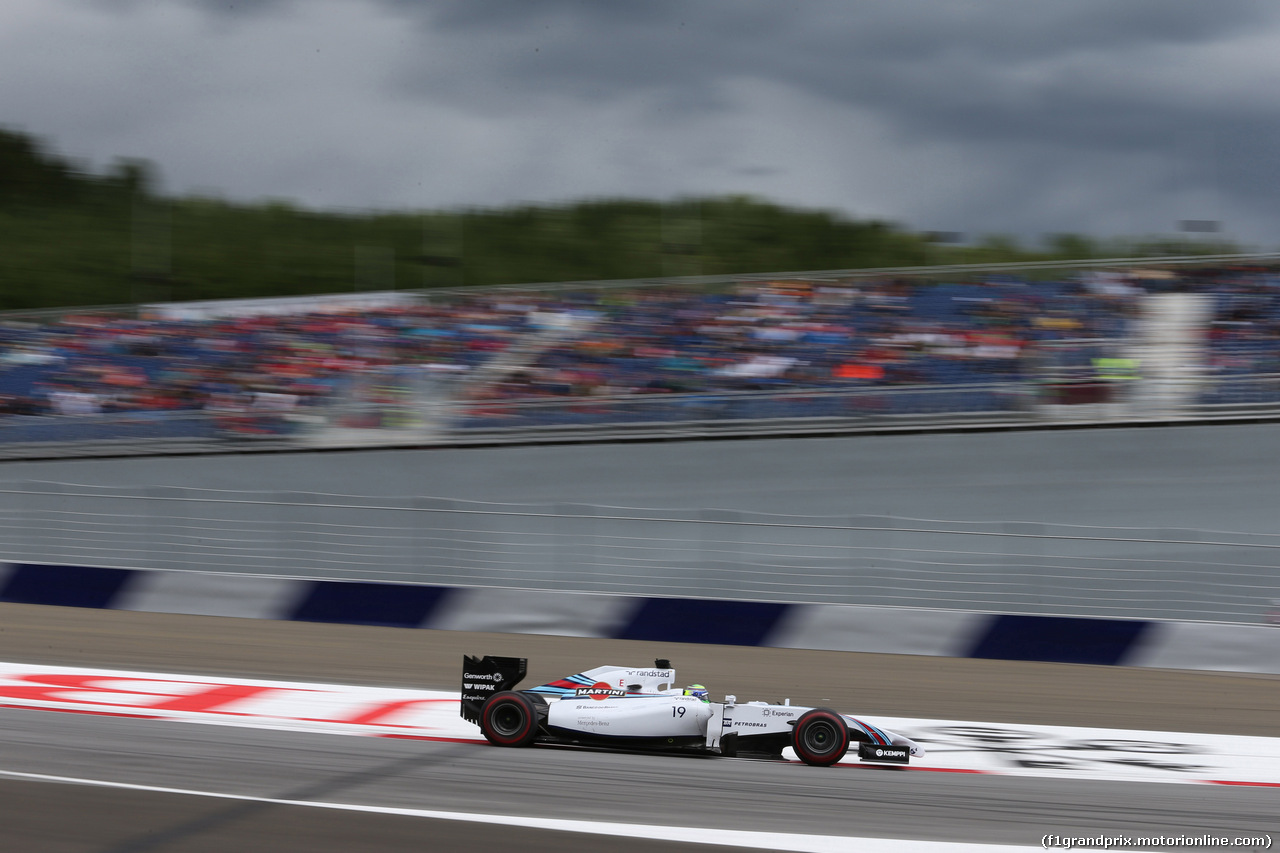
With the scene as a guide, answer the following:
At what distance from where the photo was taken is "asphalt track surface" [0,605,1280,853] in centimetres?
397

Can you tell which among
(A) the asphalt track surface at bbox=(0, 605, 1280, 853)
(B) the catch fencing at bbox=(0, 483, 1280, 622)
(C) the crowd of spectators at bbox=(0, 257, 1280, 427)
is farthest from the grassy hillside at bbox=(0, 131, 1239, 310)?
(A) the asphalt track surface at bbox=(0, 605, 1280, 853)

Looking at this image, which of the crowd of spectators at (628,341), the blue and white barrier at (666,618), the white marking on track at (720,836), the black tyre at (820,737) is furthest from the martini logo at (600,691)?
the crowd of spectators at (628,341)

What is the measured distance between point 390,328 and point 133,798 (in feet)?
34.2

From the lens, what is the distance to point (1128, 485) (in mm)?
12555

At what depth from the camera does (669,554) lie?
9727 mm

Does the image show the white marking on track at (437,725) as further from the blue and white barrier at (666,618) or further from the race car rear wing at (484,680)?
the blue and white barrier at (666,618)

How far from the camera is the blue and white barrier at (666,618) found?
838cm

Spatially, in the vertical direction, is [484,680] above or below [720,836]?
above

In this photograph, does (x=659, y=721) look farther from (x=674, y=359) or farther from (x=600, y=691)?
(x=674, y=359)

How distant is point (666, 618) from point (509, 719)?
3.98 m

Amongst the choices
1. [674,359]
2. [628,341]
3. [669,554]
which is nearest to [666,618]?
[669,554]

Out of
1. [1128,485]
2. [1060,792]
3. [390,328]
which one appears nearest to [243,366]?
[390,328]

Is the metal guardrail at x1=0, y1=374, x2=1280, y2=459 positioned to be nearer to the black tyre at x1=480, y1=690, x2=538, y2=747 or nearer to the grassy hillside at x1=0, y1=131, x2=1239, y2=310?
the grassy hillside at x1=0, y1=131, x2=1239, y2=310

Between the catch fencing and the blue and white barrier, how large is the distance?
1.45ft
